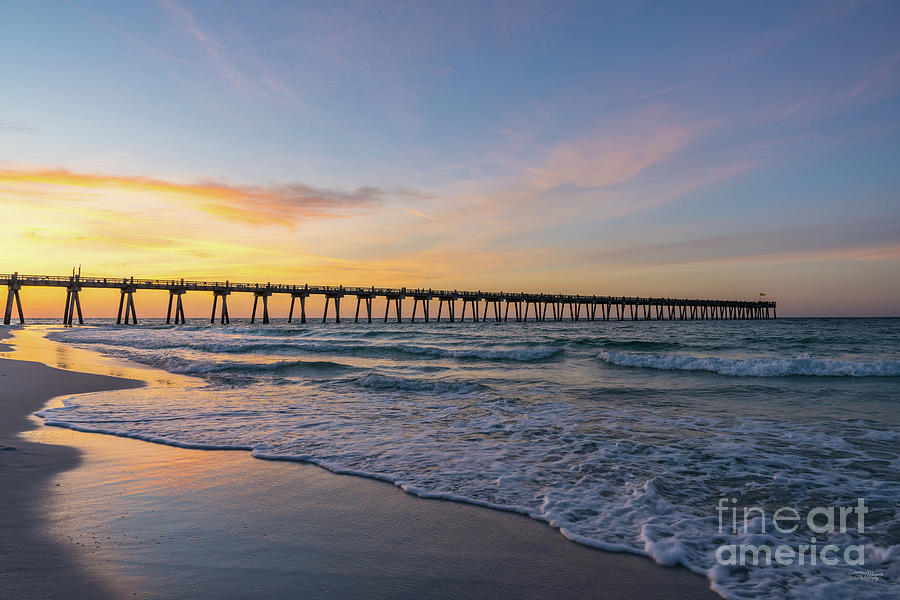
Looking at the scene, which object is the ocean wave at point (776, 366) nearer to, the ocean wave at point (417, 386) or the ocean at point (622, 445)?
the ocean at point (622, 445)

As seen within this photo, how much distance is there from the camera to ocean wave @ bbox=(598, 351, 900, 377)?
51.6 ft

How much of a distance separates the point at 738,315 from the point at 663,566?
161217mm

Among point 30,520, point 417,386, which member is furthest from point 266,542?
point 417,386

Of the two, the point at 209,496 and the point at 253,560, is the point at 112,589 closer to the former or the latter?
the point at 253,560

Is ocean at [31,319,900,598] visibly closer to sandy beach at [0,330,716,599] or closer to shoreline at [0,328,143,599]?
sandy beach at [0,330,716,599]

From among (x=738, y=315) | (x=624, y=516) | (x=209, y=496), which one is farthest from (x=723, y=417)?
(x=738, y=315)
